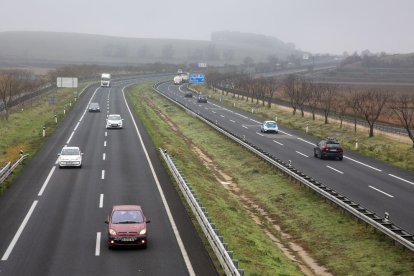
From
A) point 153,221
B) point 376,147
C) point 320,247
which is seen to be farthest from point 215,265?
point 376,147

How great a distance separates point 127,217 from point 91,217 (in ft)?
15.8

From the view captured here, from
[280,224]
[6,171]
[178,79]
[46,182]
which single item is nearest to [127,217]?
[280,224]

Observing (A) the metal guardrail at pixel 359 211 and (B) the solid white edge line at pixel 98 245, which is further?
(A) the metal guardrail at pixel 359 211

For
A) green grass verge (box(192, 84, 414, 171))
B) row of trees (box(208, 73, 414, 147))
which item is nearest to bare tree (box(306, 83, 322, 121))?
row of trees (box(208, 73, 414, 147))

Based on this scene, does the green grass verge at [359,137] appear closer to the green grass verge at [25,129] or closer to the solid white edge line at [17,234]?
the solid white edge line at [17,234]

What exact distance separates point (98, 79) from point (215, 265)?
156 m

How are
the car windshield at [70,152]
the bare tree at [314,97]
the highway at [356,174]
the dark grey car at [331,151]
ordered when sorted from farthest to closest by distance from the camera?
1. the bare tree at [314,97]
2. the dark grey car at [331,151]
3. the car windshield at [70,152]
4. the highway at [356,174]

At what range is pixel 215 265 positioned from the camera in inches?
771

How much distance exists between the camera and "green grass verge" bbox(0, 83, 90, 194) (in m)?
47.3

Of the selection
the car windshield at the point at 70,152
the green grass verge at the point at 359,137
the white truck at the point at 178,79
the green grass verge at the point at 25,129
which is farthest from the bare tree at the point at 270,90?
the car windshield at the point at 70,152

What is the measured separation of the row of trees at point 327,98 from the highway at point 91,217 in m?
27.4

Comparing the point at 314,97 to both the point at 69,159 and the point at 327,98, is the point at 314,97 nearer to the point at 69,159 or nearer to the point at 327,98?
the point at 327,98

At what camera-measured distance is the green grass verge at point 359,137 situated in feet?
162

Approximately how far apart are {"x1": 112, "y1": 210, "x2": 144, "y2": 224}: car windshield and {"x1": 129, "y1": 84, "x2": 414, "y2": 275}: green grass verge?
3.89 m
